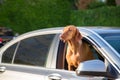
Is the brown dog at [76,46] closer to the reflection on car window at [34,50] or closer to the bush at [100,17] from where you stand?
the reflection on car window at [34,50]

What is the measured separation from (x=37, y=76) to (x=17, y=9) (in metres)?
26.1

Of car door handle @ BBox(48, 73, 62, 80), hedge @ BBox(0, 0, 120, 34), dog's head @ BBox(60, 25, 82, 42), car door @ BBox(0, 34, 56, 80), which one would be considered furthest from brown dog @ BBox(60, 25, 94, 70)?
hedge @ BBox(0, 0, 120, 34)

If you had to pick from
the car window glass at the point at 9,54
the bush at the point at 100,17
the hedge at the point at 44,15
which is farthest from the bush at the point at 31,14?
the car window glass at the point at 9,54

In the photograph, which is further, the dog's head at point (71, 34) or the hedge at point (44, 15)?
the hedge at point (44, 15)

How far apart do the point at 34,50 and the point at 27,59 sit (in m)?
0.18

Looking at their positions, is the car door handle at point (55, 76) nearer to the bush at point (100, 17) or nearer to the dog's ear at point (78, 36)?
the dog's ear at point (78, 36)

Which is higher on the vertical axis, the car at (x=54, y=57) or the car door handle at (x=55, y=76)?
the car at (x=54, y=57)

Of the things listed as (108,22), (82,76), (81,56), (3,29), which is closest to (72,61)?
(81,56)

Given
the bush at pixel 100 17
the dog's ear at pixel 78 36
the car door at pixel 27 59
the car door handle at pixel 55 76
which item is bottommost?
the car door handle at pixel 55 76

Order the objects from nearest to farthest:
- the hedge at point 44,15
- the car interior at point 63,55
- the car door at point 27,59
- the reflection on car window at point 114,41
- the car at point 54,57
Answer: the car at point 54,57 < the reflection on car window at point 114,41 < the car interior at point 63,55 < the car door at point 27,59 < the hedge at point 44,15

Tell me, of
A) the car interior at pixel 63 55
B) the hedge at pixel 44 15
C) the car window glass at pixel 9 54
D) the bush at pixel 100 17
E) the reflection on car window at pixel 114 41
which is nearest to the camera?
the reflection on car window at pixel 114 41

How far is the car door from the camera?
259 inches

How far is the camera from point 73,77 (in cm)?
584

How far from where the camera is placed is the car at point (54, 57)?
5445 millimetres
